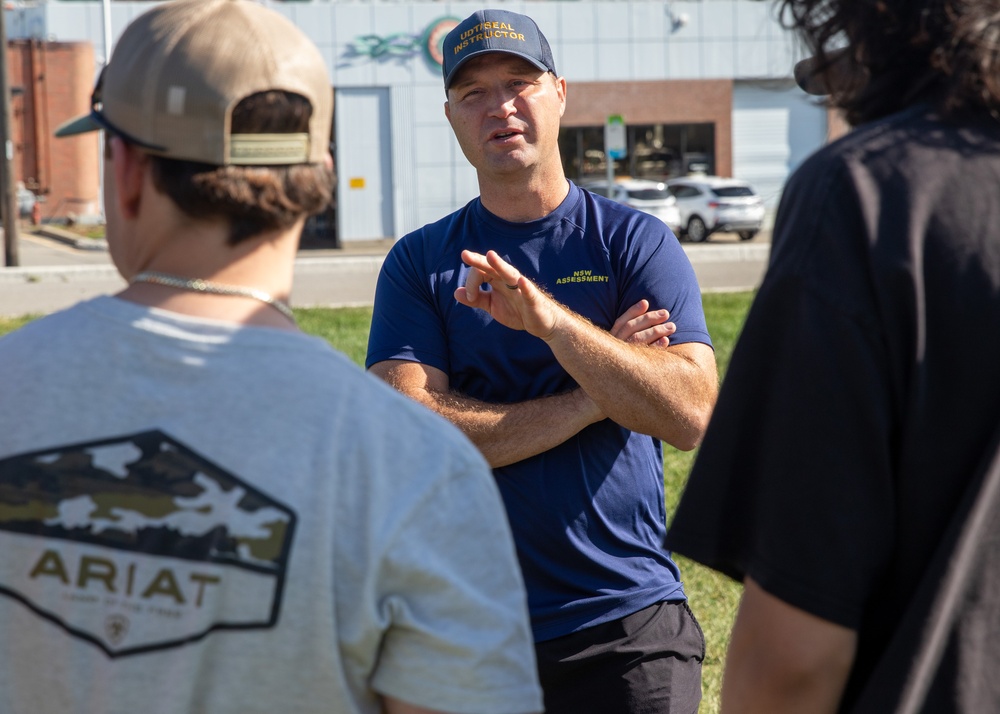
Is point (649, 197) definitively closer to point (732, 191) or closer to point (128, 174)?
point (732, 191)

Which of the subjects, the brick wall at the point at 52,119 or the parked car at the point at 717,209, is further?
the brick wall at the point at 52,119

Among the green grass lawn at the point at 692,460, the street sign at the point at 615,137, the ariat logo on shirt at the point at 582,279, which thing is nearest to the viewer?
the ariat logo on shirt at the point at 582,279

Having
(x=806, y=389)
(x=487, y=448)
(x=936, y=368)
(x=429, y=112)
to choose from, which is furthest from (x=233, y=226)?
(x=429, y=112)

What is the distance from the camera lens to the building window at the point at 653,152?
39531 millimetres

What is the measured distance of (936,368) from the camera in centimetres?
144

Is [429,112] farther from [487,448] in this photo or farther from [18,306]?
[487,448]

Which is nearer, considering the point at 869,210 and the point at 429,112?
the point at 869,210

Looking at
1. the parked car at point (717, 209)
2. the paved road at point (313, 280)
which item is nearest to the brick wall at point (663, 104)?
the parked car at point (717, 209)

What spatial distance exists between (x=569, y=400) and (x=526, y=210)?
594mm

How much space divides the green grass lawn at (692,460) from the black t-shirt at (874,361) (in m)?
2.10

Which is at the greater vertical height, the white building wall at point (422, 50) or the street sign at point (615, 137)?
the white building wall at point (422, 50)

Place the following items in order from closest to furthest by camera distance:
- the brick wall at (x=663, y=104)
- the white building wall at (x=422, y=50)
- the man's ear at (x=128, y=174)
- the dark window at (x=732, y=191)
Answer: the man's ear at (x=128, y=174) < the dark window at (x=732, y=191) < the white building wall at (x=422, y=50) < the brick wall at (x=663, y=104)

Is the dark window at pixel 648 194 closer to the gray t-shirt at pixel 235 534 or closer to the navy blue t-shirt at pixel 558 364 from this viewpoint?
the navy blue t-shirt at pixel 558 364

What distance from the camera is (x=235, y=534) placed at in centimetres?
141
